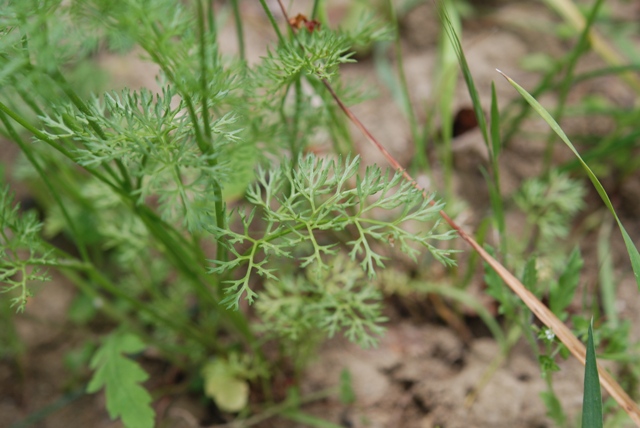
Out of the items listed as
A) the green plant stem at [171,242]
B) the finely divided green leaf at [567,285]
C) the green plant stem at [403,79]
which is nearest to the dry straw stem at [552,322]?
the finely divided green leaf at [567,285]

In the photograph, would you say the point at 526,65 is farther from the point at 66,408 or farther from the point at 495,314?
the point at 66,408

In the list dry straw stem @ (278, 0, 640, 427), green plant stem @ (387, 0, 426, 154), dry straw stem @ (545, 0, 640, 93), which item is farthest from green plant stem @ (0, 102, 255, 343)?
dry straw stem @ (545, 0, 640, 93)

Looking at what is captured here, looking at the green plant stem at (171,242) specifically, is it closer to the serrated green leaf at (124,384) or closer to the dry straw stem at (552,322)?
the serrated green leaf at (124,384)

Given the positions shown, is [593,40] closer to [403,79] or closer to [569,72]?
[569,72]

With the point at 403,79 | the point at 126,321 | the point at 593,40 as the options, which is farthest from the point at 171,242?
the point at 593,40

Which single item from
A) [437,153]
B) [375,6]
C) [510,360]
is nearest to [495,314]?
[510,360]

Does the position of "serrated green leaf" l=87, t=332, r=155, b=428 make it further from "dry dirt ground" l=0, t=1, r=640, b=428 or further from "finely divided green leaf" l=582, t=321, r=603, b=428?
"finely divided green leaf" l=582, t=321, r=603, b=428
